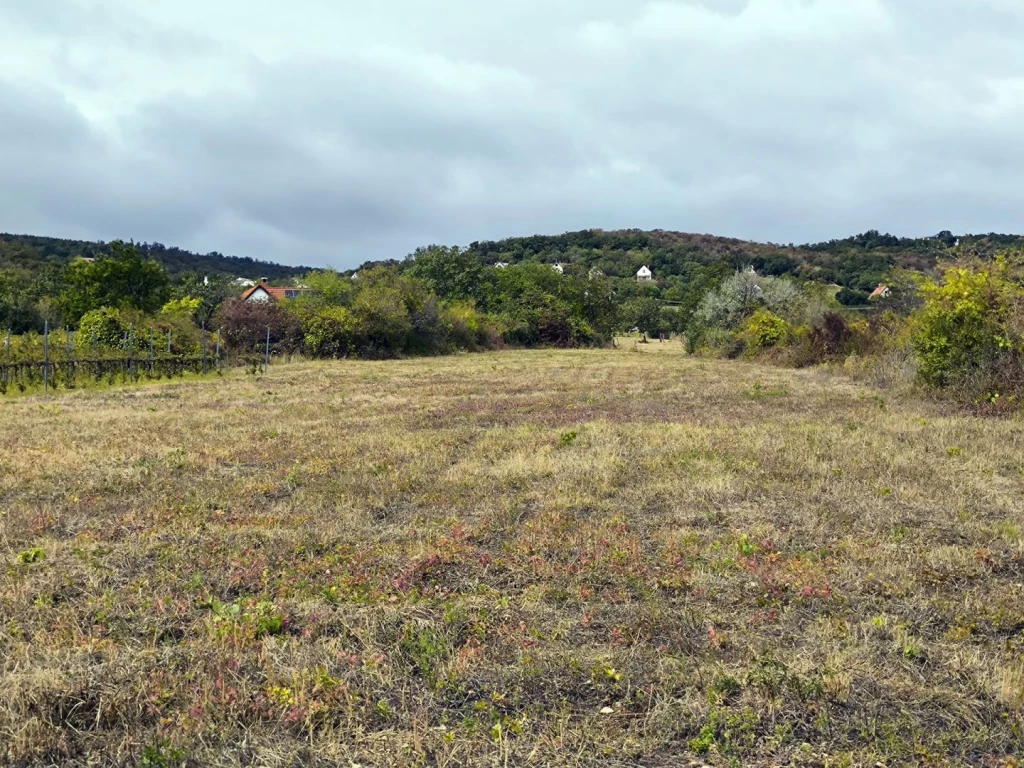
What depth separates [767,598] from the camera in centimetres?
544

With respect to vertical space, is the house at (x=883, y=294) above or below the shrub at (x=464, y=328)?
above

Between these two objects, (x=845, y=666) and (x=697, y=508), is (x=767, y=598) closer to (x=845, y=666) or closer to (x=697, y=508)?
(x=845, y=666)

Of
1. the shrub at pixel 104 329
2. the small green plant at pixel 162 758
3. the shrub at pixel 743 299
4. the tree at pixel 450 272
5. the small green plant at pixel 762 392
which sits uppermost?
the tree at pixel 450 272

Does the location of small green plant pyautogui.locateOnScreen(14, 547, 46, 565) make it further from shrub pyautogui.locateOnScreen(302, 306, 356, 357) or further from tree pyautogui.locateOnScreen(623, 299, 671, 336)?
tree pyautogui.locateOnScreen(623, 299, 671, 336)

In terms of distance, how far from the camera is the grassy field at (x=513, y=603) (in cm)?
376

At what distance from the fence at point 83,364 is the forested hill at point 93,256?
3674cm

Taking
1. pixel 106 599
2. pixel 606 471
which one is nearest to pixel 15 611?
pixel 106 599

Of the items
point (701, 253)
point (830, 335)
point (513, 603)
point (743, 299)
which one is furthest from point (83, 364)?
point (701, 253)

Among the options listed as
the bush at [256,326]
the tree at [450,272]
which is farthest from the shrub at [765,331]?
the tree at [450,272]

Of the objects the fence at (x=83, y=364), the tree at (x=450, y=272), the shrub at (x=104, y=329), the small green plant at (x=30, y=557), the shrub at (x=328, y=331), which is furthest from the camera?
the tree at (x=450, y=272)

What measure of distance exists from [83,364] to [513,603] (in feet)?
68.0

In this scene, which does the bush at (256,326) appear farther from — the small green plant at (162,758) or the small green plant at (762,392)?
the small green plant at (162,758)

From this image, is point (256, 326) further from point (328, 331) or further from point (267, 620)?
point (267, 620)

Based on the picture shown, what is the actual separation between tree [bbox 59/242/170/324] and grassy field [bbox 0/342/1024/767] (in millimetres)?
44091
